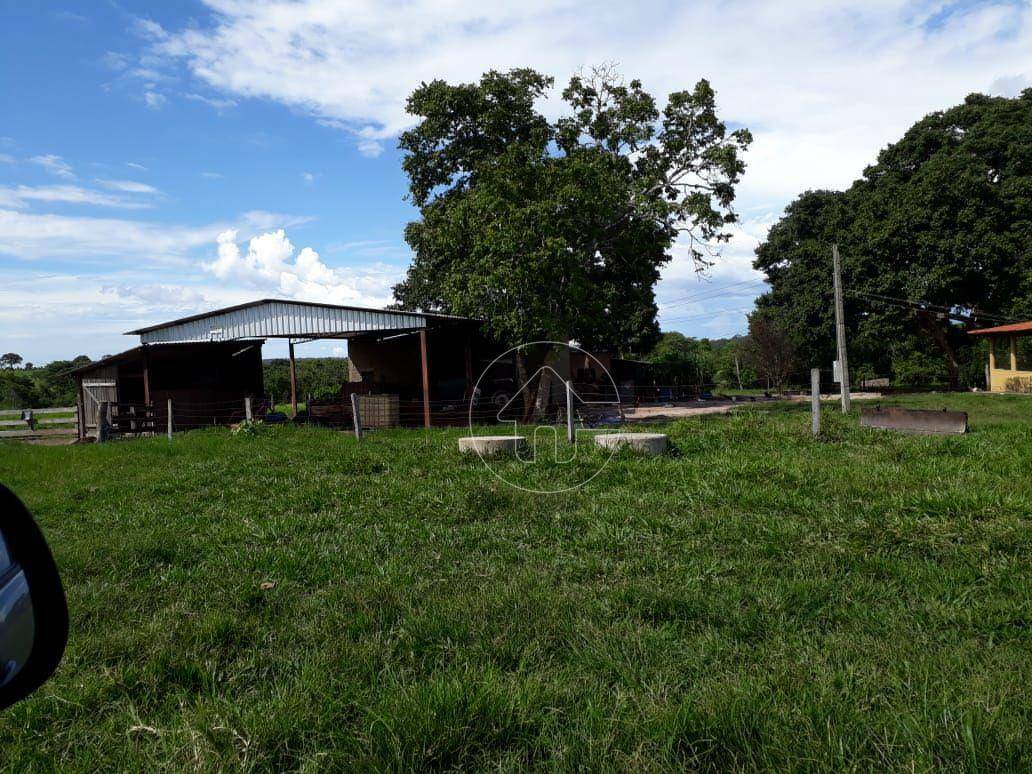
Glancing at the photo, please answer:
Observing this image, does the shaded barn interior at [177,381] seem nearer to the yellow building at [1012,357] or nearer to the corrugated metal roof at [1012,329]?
the corrugated metal roof at [1012,329]

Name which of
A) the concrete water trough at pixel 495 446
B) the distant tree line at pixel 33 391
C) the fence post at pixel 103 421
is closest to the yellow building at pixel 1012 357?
the concrete water trough at pixel 495 446

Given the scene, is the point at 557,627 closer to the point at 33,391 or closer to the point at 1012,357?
the point at 1012,357

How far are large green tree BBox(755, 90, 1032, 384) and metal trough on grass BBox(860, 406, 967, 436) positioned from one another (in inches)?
942

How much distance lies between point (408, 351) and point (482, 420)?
7.79m

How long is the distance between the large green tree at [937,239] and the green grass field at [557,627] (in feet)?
97.2

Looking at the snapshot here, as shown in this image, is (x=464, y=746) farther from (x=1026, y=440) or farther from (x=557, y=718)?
(x=1026, y=440)

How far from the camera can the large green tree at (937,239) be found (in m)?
32.2

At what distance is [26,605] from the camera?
1433mm

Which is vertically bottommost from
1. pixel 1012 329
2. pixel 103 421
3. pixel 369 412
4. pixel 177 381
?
pixel 369 412

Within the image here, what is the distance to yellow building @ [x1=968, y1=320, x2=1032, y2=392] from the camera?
32125 mm

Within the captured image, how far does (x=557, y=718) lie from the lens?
113 inches

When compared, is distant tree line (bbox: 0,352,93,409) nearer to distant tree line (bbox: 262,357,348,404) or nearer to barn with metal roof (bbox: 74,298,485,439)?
distant tree line (bbox: 262,357,348,404)

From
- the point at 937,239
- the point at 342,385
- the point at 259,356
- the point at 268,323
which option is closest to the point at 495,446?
the point at 268,323

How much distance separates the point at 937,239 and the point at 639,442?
99.5 ft
